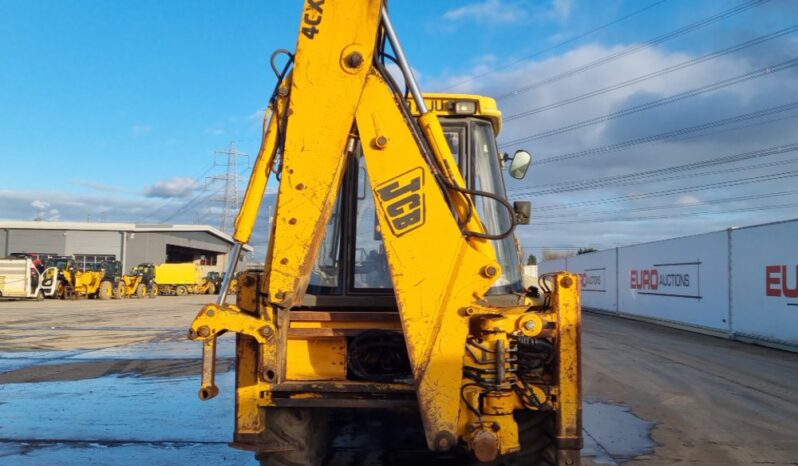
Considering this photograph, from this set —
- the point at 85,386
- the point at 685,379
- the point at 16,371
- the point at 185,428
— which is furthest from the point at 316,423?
the point at 16,371

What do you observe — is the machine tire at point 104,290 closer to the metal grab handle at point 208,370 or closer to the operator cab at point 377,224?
the operator cab at point 377,224

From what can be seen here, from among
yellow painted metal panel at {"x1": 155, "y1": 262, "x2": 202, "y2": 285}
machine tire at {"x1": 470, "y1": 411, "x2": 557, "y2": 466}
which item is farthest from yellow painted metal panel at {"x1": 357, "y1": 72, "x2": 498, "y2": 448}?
yellow painted metal panel at {"x1": 155, "y1": 262, "x2": 202, "y2": 285}

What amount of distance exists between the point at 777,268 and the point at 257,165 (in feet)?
45.0

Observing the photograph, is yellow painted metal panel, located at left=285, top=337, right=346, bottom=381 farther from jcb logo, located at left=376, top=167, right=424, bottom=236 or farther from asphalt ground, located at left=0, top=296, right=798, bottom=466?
asphalt ground, located at left=0, top=296, right=798, bottom=466

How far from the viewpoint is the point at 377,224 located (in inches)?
195

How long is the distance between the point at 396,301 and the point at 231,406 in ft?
17.4

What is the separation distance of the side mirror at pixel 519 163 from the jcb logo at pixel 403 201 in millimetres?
2030

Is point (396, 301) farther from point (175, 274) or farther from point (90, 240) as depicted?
point (90, 240)

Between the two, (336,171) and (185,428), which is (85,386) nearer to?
(185,428)

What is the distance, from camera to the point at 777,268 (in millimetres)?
14281

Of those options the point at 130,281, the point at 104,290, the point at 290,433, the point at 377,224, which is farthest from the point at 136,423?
the point at 130,281

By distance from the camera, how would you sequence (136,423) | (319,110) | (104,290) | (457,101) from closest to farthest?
(319,110)
(457,101)
(136,423)
(104,290)

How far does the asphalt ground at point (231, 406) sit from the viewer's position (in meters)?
6.31

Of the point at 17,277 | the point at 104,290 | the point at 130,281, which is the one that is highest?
the point at 17,277
